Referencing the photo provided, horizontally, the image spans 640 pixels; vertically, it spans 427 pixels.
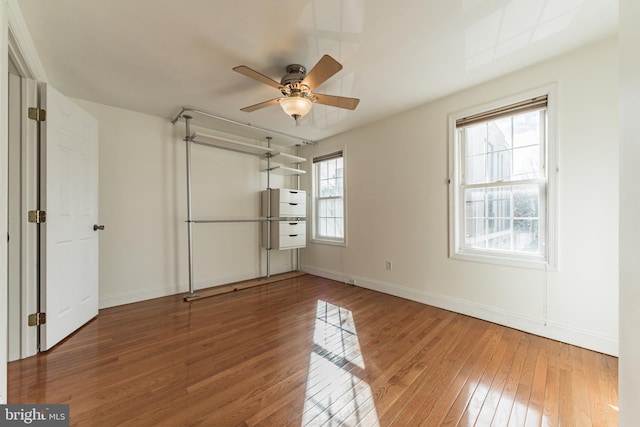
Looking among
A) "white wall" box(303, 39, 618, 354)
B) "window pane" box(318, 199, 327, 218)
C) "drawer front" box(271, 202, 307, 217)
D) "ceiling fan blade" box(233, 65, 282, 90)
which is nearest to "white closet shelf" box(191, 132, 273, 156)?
"drawer front" box(271, 202, 307, 217)

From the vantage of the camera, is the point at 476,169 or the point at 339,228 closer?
the point at 476,169

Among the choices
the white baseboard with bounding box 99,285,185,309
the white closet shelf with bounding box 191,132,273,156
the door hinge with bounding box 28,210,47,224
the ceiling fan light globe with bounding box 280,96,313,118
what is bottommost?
the white baseboard with bounding box 99,285,185,309

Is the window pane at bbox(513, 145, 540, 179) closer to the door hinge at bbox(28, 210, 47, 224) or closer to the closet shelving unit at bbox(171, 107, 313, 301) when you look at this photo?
the closet shelving unit at bbox(171, 107, 313, 301)

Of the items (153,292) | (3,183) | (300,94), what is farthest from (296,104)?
(153,292)

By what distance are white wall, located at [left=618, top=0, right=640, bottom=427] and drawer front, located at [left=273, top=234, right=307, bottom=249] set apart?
11.8ft

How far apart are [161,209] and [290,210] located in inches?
71.3

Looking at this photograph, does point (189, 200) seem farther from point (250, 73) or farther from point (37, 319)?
point (250, 73)

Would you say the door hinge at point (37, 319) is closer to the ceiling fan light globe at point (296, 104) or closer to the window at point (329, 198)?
the ceiling fan light globe at point (296, 104)

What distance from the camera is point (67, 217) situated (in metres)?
2.22

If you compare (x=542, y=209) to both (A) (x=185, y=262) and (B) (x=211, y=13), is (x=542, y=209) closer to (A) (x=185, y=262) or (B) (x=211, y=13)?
(B) (x=211, y=13)

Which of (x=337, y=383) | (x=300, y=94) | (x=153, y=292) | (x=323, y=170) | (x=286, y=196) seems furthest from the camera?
(x=323, y=170)

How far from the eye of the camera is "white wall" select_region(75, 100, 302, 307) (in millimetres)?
2957

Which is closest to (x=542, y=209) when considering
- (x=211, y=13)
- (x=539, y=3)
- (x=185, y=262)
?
(x=539, y=3)

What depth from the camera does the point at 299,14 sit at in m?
1.64
